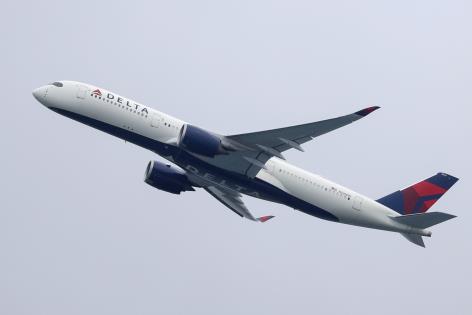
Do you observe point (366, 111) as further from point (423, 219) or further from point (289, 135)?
point (423, 219)

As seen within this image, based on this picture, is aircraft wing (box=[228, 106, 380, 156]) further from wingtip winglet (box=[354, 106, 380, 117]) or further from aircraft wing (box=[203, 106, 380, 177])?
wingtip winglet (box=[354, 106, 380, 117])

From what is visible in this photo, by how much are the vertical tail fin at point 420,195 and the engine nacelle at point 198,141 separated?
1206 cm

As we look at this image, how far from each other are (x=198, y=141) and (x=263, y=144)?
3.73 metres

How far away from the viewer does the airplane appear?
153 ft

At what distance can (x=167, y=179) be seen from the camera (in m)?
52.5

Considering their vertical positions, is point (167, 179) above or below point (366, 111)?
below

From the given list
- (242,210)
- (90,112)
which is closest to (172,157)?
(90,112)

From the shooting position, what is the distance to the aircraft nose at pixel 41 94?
48.7m

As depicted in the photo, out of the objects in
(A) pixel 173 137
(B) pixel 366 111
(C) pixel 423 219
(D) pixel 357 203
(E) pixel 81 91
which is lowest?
(D) pixel 357 203

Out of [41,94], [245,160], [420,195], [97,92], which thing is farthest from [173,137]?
[420,195]

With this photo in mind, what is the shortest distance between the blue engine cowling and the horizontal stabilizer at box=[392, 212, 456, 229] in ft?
43.9

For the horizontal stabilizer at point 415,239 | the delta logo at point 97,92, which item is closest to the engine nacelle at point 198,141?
the delta logo at point 97,92

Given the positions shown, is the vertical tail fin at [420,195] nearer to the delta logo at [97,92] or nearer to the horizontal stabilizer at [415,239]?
the horizontal stabilizer at [415,239]

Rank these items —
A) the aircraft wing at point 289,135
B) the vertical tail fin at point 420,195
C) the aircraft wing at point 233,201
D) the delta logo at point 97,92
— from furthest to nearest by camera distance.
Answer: the aircraft wing at point 233,201 → the vertical tail fin at point 420,195 → the delta logo at point 97,92 → the aircraft wing at point 289,135
